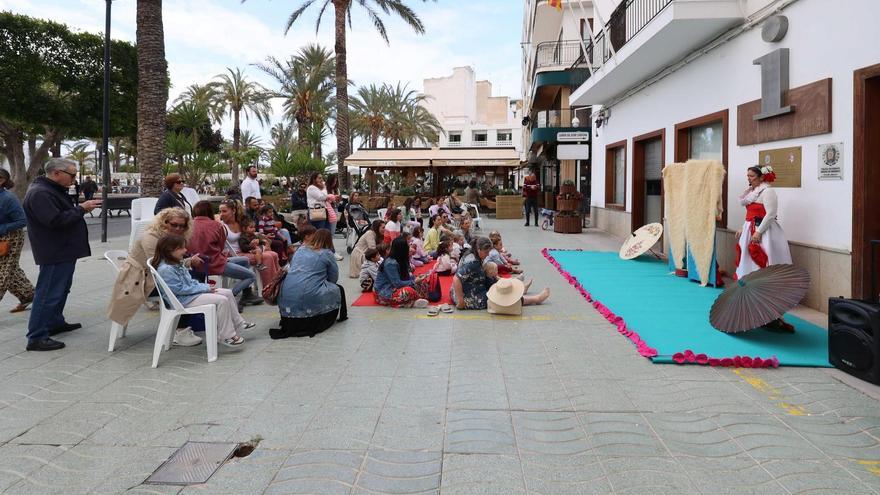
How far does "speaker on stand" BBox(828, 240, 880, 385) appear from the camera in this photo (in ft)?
14.6

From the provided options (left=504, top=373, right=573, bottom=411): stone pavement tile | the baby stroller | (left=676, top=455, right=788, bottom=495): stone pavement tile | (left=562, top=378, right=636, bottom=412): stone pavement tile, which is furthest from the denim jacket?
the baby stroller

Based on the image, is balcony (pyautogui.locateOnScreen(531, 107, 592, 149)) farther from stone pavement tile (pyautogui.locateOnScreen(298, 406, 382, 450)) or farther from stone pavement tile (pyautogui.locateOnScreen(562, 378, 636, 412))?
stone pavement tile (pyautogui.locateOnScreen(298, 406, 382, 450))

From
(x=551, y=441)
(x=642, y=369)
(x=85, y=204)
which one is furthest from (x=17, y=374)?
(x=642, y=369)

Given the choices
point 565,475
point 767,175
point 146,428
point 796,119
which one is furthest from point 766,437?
point 796,119

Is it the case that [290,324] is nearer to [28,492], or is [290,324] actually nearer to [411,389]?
[411,389]

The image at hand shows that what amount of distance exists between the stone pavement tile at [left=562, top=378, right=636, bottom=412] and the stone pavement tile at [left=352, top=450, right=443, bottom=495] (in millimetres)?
1277

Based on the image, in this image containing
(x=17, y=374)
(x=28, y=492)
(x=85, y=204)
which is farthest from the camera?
(x=85, y=204)

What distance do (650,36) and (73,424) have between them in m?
9.96

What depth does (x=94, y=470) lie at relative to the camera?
11.1ft

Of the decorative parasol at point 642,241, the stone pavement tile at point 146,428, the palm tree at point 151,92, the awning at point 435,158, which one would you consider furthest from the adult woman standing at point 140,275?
the awning at point 435,158

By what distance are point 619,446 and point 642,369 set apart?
170 centimetres

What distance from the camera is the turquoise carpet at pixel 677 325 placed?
5551 mm

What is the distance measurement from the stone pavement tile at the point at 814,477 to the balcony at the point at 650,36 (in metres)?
7.69

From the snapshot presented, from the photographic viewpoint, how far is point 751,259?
7.71 meters
